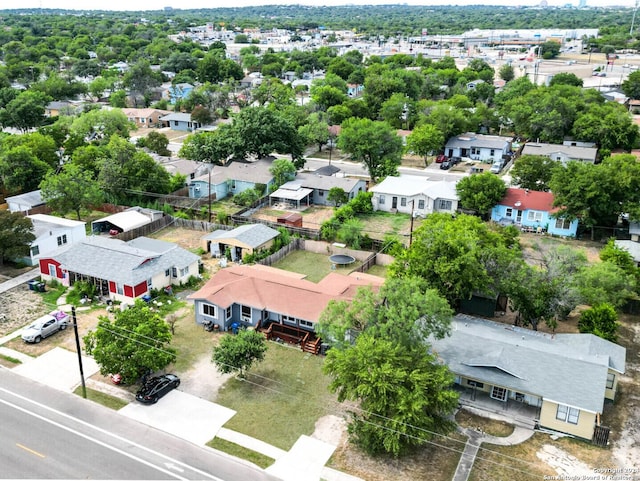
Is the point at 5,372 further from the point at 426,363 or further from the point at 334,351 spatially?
the point at 426,363

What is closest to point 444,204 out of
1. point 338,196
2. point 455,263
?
point 338,196

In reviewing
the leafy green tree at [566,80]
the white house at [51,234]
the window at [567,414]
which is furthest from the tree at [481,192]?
the leafy green tree at [566,80]

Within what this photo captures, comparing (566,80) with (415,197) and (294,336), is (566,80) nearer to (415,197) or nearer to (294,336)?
(415,197)

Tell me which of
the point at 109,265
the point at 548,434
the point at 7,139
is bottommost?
the point at 548,434

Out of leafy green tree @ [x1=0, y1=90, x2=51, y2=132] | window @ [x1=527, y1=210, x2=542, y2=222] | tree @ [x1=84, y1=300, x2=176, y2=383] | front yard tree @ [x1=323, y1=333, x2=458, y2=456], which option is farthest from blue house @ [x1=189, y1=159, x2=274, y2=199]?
leafy green tree @ [x1=0, y1=90, x2=51, y2=132]

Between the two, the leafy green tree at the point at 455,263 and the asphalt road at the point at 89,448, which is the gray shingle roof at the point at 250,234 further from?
the asphalt road at the point at 89,448

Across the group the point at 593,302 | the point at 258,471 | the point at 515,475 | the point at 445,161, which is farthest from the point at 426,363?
the point at 445,161
